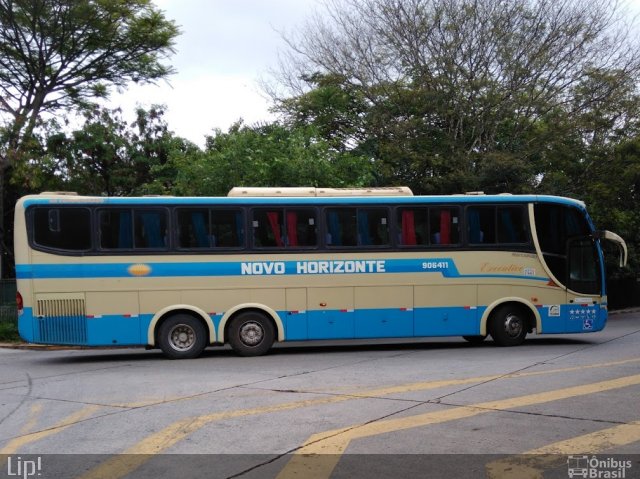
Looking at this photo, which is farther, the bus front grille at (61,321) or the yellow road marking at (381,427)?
the bus front grille at (61,321)

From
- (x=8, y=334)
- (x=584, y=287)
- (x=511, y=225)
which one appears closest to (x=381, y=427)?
(x=511, y=225)

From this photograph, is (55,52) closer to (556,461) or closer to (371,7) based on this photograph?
(371,7)

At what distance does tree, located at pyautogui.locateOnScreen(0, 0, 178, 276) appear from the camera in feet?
77.1

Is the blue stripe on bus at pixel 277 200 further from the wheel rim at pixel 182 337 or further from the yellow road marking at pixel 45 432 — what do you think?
the yellow road marking at pixel 45 432

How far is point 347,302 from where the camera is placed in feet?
47.3

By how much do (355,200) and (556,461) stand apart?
917 centimetres

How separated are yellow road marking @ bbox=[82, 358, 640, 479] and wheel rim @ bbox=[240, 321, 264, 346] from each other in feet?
16.5

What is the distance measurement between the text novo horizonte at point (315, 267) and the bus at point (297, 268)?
0.09 ft

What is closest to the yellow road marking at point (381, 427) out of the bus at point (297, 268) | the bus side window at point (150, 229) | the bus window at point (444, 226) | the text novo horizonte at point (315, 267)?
the bus at point (297, 268)

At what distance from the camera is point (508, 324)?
15094mm

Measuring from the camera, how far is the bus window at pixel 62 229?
13.4 meters

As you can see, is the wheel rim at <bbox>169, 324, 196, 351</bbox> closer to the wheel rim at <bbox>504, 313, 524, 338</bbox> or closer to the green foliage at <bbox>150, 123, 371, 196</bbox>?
the wheel rim at <bbox>504, 313, 524, 338</bbox>

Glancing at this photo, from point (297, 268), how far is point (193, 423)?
22.6 feet
